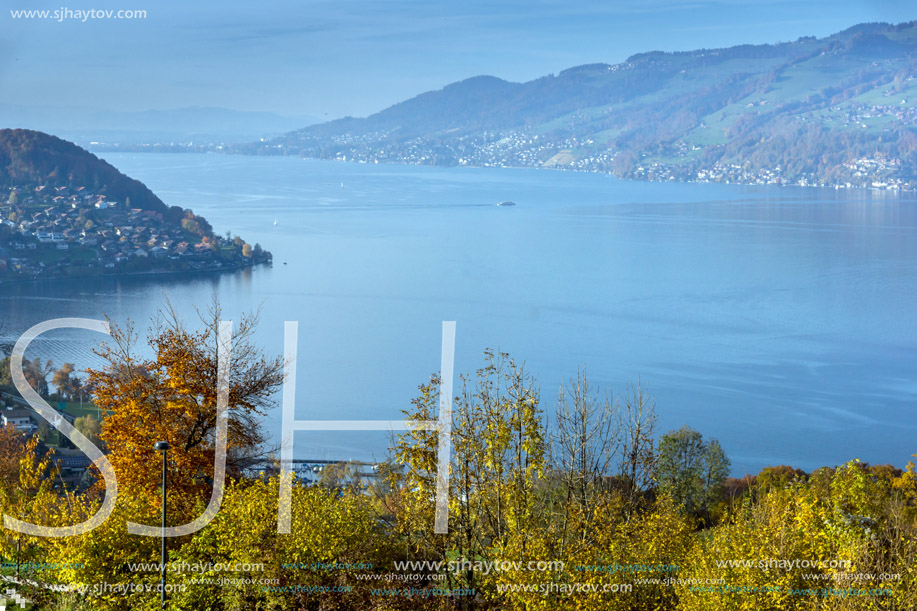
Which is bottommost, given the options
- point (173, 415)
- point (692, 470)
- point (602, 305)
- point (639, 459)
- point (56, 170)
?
point (692, 470)

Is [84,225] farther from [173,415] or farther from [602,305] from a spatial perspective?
[173,415]

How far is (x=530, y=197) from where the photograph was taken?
76062 mm

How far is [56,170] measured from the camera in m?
49.3

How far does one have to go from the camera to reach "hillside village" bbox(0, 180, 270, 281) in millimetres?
38875

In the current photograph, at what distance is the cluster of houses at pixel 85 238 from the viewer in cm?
3882

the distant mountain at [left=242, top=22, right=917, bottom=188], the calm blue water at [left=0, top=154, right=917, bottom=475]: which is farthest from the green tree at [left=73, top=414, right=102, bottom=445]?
the distant mountain at [left=242, top=22, right=917, bottom=188]

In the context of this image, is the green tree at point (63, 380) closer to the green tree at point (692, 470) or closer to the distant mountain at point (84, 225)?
the distant mountain at point (84, 225)

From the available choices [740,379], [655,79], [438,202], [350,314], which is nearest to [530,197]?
[438,202]

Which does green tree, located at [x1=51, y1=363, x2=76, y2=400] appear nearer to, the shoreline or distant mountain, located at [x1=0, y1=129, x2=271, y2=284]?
the shoreline

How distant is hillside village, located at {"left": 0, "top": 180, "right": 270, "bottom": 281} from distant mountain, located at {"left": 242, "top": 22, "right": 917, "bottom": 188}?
6778cm

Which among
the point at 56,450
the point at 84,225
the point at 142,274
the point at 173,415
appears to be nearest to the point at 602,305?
the point at 142,274

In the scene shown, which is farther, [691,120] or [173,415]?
[691,120]

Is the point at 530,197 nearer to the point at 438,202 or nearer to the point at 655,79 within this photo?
the point at 438,202

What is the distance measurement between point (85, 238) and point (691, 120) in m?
105
